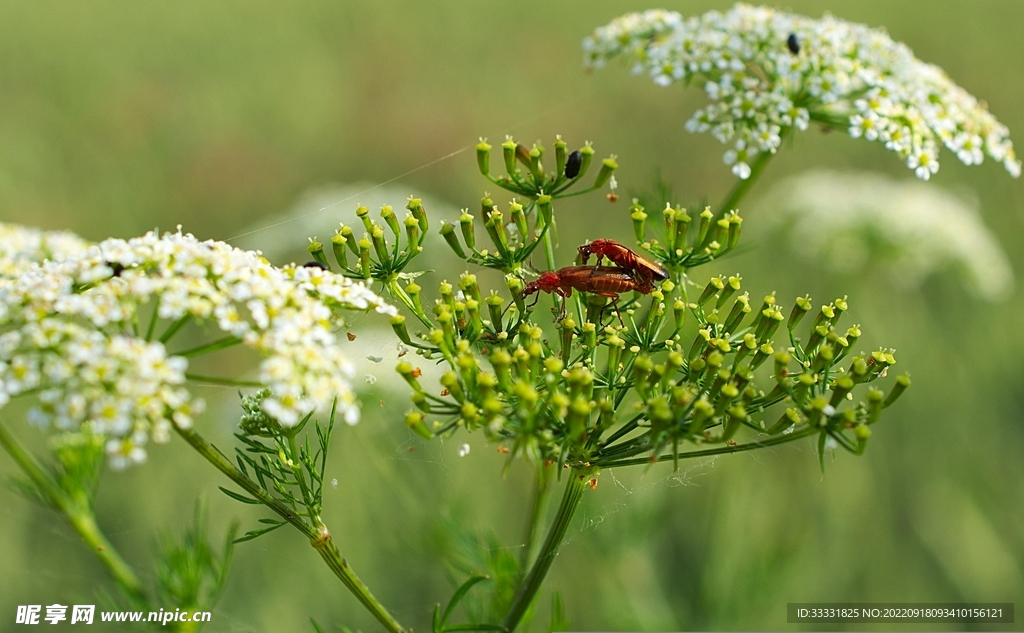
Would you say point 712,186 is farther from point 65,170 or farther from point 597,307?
point 65,170

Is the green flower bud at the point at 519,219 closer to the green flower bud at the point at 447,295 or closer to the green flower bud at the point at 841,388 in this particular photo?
the green flower bud at the point at 447,295

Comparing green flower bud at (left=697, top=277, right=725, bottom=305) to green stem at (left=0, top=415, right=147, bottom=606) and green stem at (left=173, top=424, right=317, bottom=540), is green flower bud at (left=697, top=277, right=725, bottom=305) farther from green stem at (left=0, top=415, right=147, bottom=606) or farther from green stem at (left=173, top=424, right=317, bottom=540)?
green stem at (left=0, top=415, right=147, bottom=606)

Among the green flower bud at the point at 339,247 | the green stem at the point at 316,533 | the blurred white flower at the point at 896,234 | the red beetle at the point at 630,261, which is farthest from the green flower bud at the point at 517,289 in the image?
the blurred white flower at the point at 896,234

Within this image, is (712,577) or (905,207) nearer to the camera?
(712,577)

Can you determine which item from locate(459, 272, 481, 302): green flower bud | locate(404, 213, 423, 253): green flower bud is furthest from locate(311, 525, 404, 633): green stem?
locate(404, 213, 423, 253): green flower bud

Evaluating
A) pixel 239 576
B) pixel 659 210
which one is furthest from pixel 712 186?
pixel 239 576

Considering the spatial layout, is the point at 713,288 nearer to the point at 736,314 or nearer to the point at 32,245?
the point at 736,314

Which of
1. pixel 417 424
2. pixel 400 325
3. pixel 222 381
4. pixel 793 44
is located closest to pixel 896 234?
pixel 793 44
